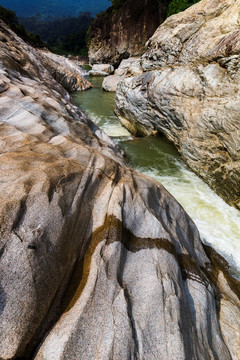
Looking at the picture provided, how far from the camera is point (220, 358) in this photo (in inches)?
103

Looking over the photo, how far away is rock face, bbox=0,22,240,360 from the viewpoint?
199 cm

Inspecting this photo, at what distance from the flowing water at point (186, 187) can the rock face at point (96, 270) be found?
1.46 meters

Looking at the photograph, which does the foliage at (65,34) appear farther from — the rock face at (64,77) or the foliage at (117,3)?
the rock face at (64,77)

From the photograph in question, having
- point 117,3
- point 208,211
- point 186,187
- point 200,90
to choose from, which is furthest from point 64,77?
point 117,3

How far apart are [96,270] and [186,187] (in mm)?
5916

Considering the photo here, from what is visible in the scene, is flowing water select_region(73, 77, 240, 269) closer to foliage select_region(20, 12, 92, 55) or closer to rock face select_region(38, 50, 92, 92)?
rock face select_region(38, 50, 92, 92)

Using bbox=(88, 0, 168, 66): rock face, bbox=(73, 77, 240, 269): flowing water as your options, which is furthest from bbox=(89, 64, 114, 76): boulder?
bbox=(73, 77, 240, 269): flowing water

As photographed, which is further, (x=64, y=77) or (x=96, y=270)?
(x=64, y=77)

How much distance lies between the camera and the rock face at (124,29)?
3561 cm

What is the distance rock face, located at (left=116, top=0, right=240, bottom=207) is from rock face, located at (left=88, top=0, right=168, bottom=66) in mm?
33691

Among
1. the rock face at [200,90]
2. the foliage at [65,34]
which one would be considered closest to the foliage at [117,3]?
the foliage at [65,34]

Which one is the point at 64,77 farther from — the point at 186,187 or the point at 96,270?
the point at 96,270

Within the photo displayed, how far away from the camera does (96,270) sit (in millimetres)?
2516

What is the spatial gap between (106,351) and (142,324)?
538 millimetres
